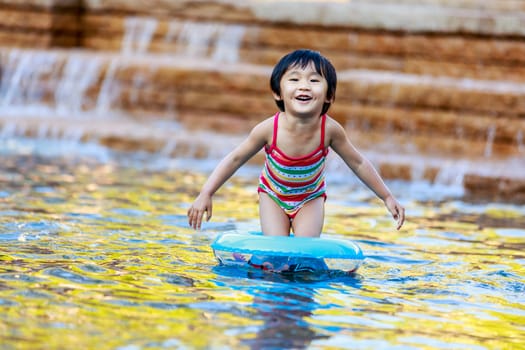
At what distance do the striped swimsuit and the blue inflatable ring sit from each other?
0.61m

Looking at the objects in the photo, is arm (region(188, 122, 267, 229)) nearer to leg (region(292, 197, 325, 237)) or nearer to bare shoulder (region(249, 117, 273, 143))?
bare shoulder (region(249, 117, 273, 143))

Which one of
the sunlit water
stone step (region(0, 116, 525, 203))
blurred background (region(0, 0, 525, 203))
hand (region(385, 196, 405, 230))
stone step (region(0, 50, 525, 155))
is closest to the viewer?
the sunlit water

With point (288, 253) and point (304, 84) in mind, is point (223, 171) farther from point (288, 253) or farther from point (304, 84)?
point (288, 253)

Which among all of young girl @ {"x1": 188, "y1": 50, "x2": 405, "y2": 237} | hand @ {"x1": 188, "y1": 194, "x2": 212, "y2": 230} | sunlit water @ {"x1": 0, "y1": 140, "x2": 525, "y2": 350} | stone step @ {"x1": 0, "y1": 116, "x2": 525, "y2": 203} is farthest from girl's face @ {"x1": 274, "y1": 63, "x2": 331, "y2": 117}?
stone step @ {"x1": 0, "y1": 116, "x2": 525, "y2": 203}

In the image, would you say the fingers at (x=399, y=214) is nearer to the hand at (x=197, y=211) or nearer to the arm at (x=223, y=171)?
the arm at (x=223, y=171)

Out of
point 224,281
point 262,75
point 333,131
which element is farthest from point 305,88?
point 262,75

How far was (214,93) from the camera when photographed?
10977 millimetres

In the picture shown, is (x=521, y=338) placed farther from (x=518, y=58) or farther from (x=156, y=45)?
(x=156, y=45)

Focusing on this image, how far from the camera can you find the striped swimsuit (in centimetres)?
495

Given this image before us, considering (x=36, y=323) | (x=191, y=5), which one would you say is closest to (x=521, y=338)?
(x=36, y=323)

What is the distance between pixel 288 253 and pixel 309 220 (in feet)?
2.45

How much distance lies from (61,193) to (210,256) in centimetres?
220

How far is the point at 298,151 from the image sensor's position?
4941 mm

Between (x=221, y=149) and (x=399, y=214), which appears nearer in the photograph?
(x=399, y=214)
